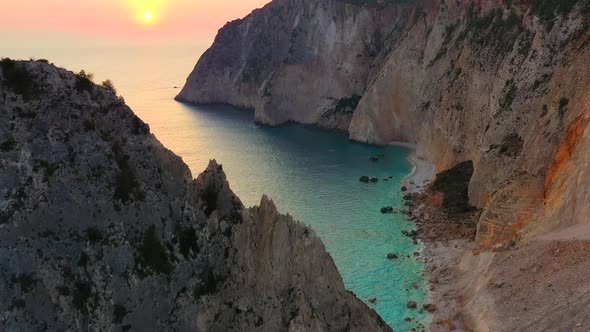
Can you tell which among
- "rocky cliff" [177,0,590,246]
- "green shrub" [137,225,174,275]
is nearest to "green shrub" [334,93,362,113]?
"rocky cliff" [177,0,590,246]

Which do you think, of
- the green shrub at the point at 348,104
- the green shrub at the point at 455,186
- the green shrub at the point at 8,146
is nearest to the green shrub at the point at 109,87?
the green shrub at the point at 8,146

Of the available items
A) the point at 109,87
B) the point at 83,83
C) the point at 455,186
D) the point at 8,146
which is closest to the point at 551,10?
the point at 455,186

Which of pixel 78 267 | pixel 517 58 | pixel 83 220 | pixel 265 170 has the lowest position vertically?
pixel 265 170

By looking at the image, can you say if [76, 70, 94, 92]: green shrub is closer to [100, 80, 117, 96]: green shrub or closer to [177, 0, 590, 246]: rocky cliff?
[100, 80, 117, 96]: green shrub

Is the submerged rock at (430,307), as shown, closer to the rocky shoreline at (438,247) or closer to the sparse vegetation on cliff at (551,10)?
the rocky shoreline at (438,247)

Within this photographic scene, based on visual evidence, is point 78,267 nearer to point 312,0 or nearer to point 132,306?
point 132,306

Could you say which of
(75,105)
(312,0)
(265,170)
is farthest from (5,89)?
(312,0)
